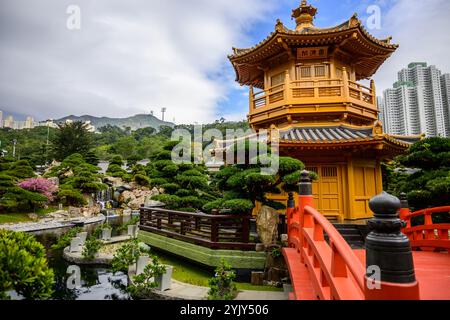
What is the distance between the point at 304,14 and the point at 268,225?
33.7 feet

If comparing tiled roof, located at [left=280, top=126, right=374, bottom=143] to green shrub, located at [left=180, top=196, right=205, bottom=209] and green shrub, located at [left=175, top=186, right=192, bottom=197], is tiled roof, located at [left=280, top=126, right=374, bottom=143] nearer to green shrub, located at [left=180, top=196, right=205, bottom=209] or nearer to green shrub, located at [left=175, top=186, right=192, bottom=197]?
green shrub, located at [left=180, top=196, right=205, bottom=209]

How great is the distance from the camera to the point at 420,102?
2012 centimetres

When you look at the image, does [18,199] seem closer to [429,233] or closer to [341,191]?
[341,191]

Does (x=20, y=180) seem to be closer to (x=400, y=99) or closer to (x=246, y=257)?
(x=246, y=257)

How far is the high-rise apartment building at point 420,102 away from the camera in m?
19.4

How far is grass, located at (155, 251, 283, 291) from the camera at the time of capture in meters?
6.11

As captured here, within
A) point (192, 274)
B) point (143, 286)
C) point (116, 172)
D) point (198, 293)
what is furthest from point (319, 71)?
point (116, 172)

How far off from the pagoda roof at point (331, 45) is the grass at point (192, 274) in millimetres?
7967

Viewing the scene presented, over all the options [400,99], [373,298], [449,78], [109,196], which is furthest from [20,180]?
[449,78]

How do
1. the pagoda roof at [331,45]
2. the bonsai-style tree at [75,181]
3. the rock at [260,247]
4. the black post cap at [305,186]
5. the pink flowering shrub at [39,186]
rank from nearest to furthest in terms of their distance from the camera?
the black post cap at [305,186]
the rock at [260,247]
the pagoda roof at [331,45]
the pink flowering shrub at [39,186]
the bonsai-style tree at [75,181]

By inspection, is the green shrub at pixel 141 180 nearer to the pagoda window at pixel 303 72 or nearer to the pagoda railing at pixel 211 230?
the pagoda railing at pixel 211 230

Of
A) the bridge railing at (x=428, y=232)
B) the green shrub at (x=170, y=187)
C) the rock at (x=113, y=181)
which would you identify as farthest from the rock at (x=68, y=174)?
the bridge railing at (x=428, y=232)

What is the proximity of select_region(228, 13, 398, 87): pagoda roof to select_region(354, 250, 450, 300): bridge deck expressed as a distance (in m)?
7.29

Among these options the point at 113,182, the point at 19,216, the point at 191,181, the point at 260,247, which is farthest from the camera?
the point at 113,182
